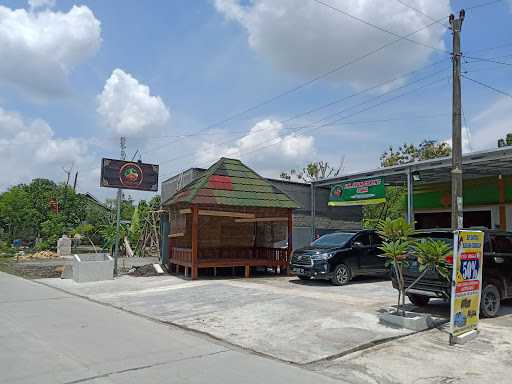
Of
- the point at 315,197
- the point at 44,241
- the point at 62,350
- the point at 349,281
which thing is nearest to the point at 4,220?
the point at 44,241

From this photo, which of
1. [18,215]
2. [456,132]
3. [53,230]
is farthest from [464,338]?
[18,215]

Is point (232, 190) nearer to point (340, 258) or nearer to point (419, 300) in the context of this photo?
point (340, 258)

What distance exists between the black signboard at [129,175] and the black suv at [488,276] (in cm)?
1210

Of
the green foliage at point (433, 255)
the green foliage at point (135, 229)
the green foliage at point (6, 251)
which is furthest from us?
the green foliage at point (6, 251)

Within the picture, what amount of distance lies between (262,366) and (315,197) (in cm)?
1931

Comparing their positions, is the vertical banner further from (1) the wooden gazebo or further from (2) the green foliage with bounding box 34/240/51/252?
A: (2) the green foliage with bounding box 34/240/51/252

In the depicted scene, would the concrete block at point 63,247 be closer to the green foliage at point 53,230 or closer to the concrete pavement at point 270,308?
the green foliage at point 53,230

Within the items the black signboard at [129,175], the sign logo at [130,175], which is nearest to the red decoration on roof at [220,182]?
the black signboard at [129,175]

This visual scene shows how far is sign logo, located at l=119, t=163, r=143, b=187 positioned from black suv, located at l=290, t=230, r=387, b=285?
302 inches

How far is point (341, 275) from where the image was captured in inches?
560

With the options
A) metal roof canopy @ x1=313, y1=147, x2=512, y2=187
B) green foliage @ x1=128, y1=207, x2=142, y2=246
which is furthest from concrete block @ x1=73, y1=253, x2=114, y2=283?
green foliage @ x1=128, y1=207, x2=142, y2=246

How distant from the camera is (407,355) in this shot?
6.65m

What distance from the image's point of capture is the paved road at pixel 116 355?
5516mm

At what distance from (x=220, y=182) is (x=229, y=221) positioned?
7.43 feet
